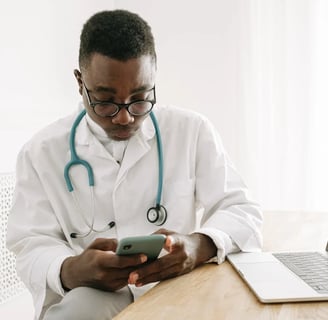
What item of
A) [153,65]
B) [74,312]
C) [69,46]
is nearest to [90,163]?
[153,65]

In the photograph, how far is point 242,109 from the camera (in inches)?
99.4

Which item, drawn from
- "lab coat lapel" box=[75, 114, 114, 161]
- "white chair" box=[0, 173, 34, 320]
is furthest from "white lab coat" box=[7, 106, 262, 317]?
"white chair" box=[0, 173, 34, 320]

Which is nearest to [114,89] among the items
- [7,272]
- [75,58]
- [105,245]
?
[105,245]

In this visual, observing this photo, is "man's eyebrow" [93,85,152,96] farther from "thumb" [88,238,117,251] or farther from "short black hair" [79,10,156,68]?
"thumb" [88,238,117,251]

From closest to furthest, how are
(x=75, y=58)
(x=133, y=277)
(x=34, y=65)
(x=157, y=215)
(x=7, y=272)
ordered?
(x=133, y=277) < (x=157, y=215) < (x=7, y=272) < (x=34, y=65) < (x=75, y=58)

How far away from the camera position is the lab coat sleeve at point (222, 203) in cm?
114

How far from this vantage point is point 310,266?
97cm

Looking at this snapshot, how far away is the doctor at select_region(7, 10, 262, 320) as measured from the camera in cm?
111

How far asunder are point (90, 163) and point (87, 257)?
0.37 meters

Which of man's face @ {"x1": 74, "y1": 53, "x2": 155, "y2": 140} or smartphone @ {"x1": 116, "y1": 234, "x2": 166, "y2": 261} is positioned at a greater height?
man's face @ {"x1": 74, "y1": 53, "x2": 155, "y2": 140}

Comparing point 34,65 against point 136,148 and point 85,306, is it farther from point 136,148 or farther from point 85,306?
point 85,306

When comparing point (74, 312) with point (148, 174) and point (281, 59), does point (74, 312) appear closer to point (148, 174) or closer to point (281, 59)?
point (148, 174)

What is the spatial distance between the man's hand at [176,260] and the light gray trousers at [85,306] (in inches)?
3.5

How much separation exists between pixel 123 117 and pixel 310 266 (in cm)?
54
